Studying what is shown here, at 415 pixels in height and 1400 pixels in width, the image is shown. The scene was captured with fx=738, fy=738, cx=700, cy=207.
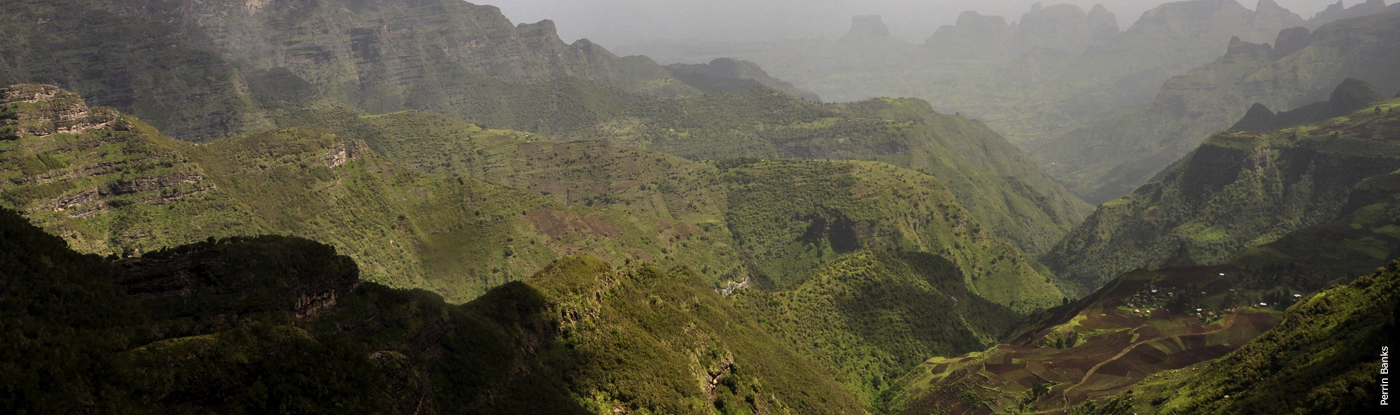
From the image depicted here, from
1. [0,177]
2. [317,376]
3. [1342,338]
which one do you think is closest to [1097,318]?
[1342,338]

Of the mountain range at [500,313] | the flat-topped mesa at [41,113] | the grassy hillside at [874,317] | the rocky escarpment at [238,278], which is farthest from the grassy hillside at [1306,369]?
the flat-topped mesa at [41,113]

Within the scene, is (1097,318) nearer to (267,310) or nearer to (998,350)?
(998,350)

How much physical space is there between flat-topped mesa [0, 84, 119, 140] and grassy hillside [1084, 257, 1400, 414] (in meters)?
187

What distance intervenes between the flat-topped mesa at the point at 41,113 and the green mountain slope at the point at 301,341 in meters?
113

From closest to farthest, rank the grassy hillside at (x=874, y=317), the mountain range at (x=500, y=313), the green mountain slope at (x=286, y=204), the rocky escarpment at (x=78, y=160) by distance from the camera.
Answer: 1. the mountain range at (x=500, y=313)
2. the rocky escarpment at (x=78, y=160)
3. the green mountain slope at (x=286, y=204)
4. the grassy hillside at (x=874, y=317)

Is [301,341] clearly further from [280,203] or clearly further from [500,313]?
[280,203]

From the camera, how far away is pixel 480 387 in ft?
194

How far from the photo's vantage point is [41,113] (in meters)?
135

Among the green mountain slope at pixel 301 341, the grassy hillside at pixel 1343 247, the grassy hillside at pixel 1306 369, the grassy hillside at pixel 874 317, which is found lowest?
the grassy hillside at pixel 874 317

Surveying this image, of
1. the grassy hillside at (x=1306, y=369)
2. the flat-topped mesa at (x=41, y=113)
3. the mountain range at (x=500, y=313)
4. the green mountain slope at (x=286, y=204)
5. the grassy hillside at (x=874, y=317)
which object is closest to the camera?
the mountain range at (x=500, y=313)

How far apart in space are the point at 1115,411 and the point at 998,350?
3261 cm

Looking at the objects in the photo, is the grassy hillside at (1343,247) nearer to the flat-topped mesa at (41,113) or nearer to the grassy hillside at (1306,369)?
the grassy hillside at (1306,369)

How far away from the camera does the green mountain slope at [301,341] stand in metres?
35.6

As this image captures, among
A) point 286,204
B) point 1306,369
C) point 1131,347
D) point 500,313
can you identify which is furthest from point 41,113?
point 1131,347
